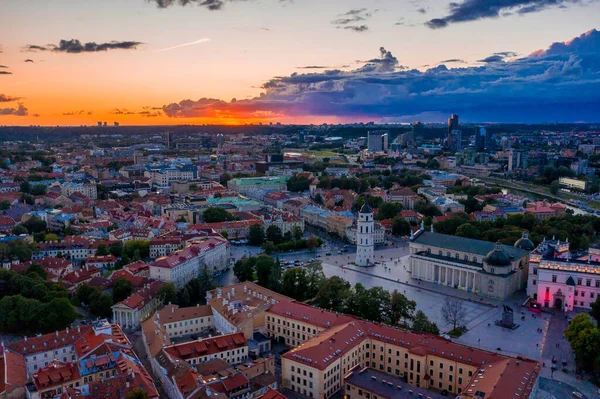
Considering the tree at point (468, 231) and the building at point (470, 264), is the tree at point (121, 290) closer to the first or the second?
the building at point (470, 264)

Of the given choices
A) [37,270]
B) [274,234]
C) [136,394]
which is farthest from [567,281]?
[37,270]

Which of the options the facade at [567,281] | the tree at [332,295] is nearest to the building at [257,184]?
the tree at [332,295]

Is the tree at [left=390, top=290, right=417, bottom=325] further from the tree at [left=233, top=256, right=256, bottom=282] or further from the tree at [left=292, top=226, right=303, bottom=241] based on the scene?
the tree at [left=292, top=226, right=303, bottom=241]

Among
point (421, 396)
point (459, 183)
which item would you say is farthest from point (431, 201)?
point (421, 396)

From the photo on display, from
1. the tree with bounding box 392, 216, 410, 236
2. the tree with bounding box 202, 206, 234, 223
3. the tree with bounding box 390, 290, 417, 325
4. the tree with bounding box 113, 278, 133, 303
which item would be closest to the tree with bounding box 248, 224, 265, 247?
the tree with bounding box 202, 206, 234, 223

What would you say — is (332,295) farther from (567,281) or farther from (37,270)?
(37,270)
